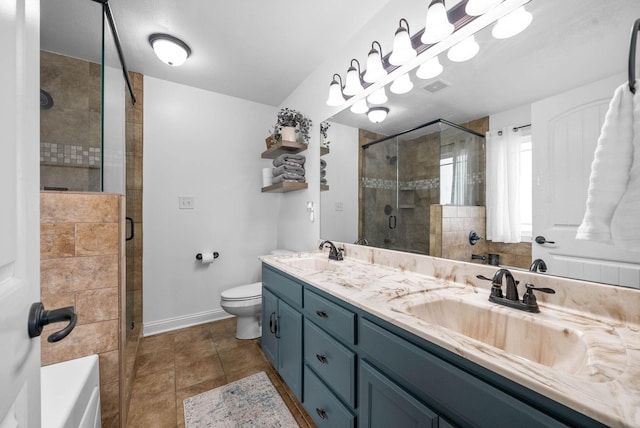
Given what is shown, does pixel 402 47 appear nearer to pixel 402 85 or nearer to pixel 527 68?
pixel 402 85

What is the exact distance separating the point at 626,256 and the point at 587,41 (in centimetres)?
73

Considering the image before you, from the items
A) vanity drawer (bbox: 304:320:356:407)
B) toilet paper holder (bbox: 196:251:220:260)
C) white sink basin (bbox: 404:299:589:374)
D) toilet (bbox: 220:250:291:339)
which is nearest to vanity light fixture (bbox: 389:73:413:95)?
white sink basin (bbox: 404:299:589:374)

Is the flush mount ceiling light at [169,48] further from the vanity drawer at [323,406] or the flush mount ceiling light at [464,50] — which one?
the vanity drawer at [323,406]

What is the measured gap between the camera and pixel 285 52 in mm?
2100

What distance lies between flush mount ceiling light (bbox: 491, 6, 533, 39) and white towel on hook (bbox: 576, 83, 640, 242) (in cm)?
45

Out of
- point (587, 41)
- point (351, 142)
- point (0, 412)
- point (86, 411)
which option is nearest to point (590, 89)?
point (587, 41)

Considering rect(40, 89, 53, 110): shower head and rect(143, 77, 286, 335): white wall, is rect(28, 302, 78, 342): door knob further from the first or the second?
rect(143, 77, 286, 335): white wall

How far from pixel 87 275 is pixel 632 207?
2.02 m

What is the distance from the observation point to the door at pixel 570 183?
836 mm

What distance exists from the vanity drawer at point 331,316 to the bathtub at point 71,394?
914 mm

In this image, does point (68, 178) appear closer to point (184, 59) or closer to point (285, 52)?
point (184, 59)

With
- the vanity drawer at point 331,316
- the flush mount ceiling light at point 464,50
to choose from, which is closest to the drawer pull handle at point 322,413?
the vanity drawer at point 331,316

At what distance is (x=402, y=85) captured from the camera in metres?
1.54

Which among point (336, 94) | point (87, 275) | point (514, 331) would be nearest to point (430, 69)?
point (336, 94)
